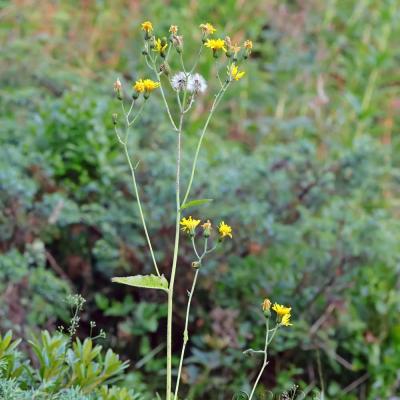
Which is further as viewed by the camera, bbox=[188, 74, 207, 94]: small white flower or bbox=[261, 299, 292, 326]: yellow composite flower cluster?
bbox=[188, 74, 207, 94]: small white flower

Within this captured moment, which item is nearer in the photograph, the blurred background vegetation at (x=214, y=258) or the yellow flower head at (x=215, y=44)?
the yellow flower head at (x=215, y=44)

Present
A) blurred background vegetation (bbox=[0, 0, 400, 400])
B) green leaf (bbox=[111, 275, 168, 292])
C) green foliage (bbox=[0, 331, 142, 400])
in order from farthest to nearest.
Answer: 1. blurred background vegetation (bbox=[0, 0, 400, 400])
2. green foliage (bbox=[0, 331, 142, 400])
3. green leaf (bbox=[111, 275, 168, 292])

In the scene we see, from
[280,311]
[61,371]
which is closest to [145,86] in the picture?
[280,311]

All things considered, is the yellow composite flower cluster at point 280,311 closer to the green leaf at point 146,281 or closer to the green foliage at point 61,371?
the green leaf at point 146,281

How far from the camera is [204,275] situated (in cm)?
337

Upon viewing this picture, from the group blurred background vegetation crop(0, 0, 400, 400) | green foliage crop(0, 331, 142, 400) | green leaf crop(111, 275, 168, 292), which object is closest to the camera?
green leaf crop(111, 275, 168, 292)

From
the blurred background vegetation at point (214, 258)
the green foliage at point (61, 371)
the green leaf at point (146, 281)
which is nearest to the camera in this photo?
the green leaf at point (146, 281)

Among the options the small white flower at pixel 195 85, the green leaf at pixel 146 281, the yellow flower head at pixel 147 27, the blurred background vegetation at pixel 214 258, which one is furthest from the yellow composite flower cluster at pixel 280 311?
the blurred background vegetation at pixel 214 258

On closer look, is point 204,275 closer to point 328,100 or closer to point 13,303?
point 13,303

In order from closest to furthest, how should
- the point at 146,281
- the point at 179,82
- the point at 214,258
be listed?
the point at 146,281 → the point at 179,82 → the point at 214,258

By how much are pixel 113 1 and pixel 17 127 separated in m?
2.07

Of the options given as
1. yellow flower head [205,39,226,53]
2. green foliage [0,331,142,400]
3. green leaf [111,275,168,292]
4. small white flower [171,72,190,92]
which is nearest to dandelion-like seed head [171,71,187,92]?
small white flower [171,72,190,92]

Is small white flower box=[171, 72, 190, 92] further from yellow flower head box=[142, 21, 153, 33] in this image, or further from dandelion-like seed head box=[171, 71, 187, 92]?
yellow flower head box=[142, 21, 153, 33]

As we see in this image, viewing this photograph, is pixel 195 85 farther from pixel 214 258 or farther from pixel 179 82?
pixel 214 258
